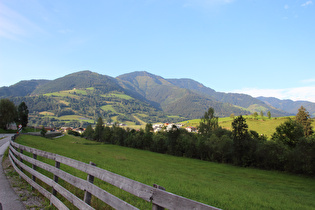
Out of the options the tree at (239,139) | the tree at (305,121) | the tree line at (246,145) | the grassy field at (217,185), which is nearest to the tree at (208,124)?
the tree line at (246,145)

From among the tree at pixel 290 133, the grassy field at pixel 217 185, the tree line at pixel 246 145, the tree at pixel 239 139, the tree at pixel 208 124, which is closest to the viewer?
the grassy field at pixel 217 185

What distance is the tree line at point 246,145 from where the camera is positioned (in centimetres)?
5175

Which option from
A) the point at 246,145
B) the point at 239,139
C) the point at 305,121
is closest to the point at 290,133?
the point at 246,145

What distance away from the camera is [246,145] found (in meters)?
64.2

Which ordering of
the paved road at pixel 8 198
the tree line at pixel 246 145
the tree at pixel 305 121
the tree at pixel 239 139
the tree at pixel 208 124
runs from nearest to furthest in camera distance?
1. the paved road at pixel 8 198
2. the tree line at pixel 246 145
3. the tree at pixel 239 139
4. the tree at pixel 305 121
5. the tree at pixel 208 124

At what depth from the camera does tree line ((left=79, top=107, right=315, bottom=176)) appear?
51750 millimetres

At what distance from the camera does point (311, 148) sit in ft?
161

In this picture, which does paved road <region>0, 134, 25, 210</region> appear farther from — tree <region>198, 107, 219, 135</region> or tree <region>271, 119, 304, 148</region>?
tree <region>198, 107, 219, 135</region>

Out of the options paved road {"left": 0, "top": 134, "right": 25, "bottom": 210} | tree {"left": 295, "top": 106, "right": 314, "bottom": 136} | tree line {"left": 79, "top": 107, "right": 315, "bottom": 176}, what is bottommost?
tree line {"left": 79, "top": 107, "right": 315, "bottom": 176}

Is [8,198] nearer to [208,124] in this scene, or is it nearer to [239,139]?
[239,139]

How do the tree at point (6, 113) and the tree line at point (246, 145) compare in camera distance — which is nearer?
the tree line at point (246, 145)

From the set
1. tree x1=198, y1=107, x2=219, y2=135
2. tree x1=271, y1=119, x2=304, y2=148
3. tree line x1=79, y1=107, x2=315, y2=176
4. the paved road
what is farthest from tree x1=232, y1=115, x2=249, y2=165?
the paved road

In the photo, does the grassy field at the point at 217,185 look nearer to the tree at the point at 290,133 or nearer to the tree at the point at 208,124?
the tree at the point at 290,133

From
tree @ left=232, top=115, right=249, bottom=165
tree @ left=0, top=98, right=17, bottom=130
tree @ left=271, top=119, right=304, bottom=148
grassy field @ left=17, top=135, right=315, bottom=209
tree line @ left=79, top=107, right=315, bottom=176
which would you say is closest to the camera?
grassy field @ left=17, top=135, right=315, bottom=209
